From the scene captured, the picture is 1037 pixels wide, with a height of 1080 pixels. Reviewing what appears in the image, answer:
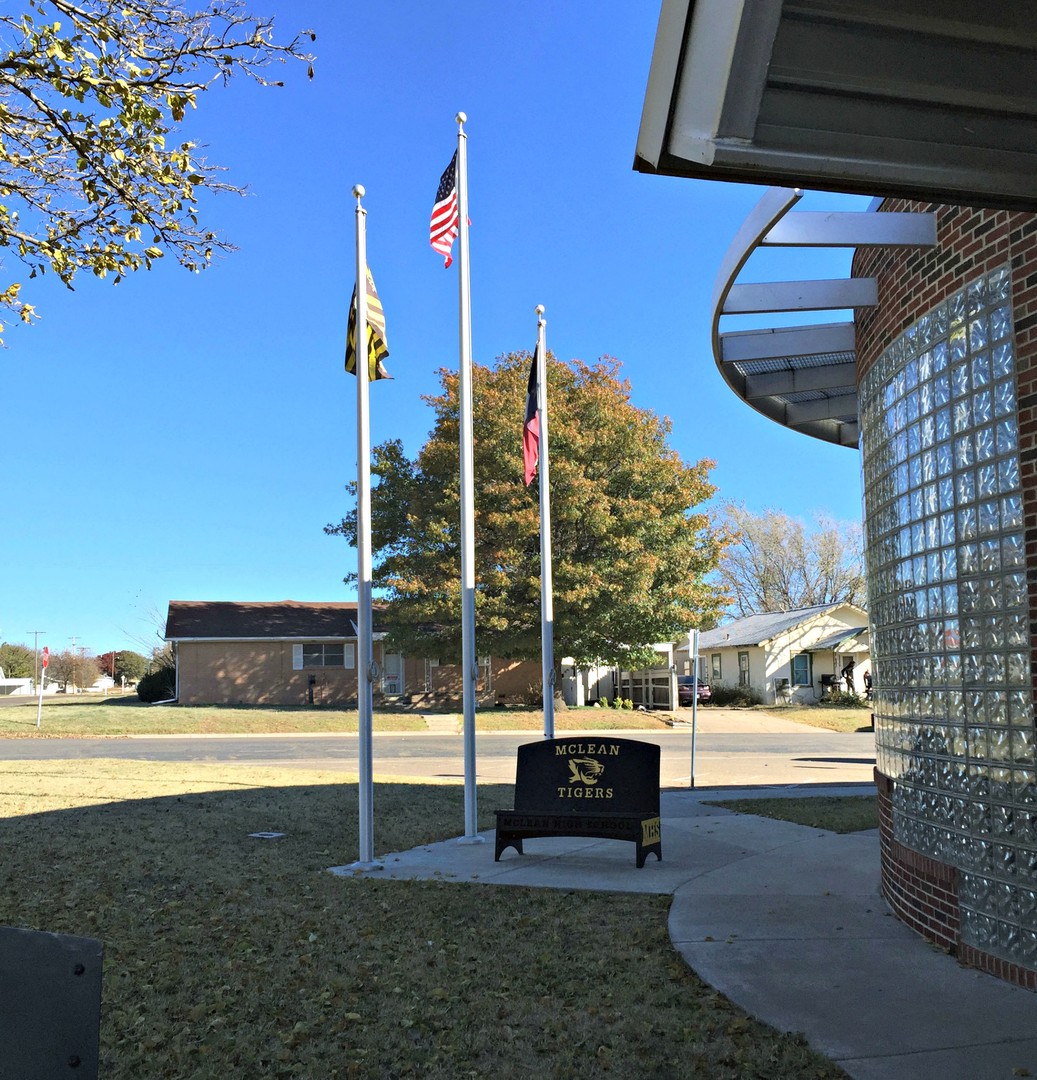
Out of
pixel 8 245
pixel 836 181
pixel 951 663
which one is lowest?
pixel 951 663

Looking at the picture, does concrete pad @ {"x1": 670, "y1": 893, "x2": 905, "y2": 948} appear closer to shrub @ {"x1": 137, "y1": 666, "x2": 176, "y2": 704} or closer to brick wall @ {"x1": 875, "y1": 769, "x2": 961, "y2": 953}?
brick wall @ {"x1": 875, "y1": 769, "x2": 961, "y2": 953}

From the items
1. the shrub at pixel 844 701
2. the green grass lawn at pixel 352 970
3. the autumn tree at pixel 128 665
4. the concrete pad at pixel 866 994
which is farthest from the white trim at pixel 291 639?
the autumn tree at pixel 128 665

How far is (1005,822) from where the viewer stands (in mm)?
5531

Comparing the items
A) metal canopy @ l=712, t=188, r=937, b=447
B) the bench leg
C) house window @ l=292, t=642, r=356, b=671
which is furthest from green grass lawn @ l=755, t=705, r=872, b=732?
the bench leg

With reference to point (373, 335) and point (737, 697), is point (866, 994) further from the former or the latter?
point (737, 697)

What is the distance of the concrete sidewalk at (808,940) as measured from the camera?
15.3 feet

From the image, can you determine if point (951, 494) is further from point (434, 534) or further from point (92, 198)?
point (434, 534)

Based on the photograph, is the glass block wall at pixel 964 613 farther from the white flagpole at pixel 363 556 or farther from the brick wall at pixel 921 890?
the white flagpole at pixel 363 556

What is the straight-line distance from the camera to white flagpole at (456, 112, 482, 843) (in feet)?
33.0

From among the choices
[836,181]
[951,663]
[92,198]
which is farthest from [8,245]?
[951,663]

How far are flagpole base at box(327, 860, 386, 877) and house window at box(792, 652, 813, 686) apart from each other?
37.3 m

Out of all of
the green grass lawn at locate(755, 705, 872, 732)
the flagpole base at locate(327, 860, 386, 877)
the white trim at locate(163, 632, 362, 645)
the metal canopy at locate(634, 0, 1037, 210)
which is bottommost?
the green grass lawn at locate(755, 705, 872, 732)

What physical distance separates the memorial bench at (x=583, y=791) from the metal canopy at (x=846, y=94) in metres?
6.65

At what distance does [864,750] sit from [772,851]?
630 inches
